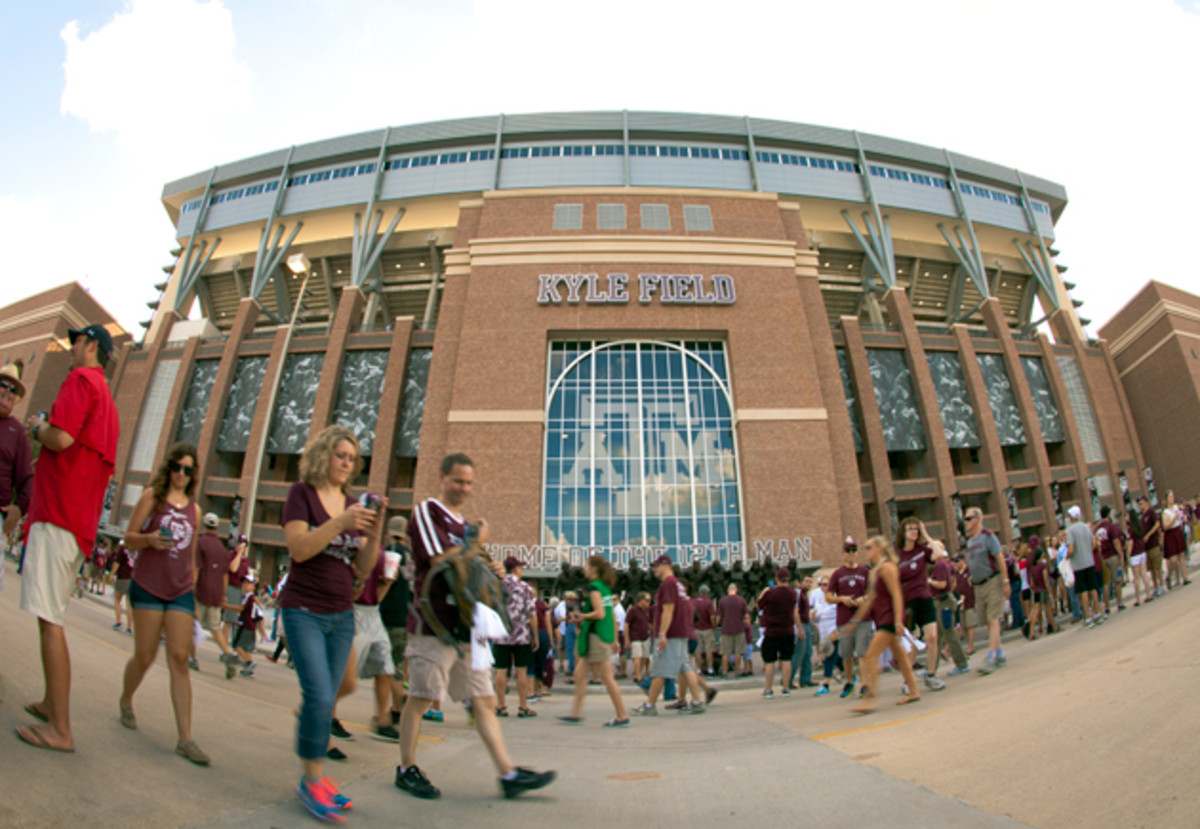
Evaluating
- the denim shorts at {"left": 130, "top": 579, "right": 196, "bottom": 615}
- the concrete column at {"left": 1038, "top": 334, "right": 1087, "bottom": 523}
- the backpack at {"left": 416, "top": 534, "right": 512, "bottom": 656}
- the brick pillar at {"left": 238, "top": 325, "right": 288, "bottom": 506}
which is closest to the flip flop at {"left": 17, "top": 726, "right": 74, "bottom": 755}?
the denim shorts at {"left": 130, "top": 579, "right": 196, "bottom": 615}

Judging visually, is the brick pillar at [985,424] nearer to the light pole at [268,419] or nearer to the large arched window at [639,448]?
the large arched window at [639,448]

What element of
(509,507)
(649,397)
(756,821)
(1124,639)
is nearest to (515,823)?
(756,821)

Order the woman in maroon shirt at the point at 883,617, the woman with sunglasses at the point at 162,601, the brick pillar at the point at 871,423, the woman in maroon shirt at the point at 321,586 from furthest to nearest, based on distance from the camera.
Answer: the brick pillar at the point at 871,423
the woman in maroon shirt at the point at 883,617
the woman with sunglasses at the point at 162,601
the woman in maroon shirt at the point at 321,586

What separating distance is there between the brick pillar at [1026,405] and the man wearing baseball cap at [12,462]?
39.7 metres

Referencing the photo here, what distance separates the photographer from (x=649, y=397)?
85.9 ft

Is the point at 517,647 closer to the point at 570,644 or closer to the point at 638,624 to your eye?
the point at 638,624

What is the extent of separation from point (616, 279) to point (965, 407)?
2191 cm

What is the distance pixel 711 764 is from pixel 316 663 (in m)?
2.50

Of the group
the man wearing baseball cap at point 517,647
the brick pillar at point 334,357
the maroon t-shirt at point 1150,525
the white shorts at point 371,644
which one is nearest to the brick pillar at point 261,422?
the brick pillar at point 334,357

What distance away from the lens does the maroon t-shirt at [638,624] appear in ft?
35.3

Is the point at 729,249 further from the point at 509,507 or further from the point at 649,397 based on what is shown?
the point at 509,507

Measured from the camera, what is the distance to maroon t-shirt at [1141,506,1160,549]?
32.9 ft

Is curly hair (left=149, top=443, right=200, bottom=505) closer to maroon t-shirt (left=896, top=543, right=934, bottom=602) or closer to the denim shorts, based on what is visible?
the denim shorts

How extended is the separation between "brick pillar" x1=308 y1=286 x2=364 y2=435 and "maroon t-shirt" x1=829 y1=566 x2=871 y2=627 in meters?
29.0
